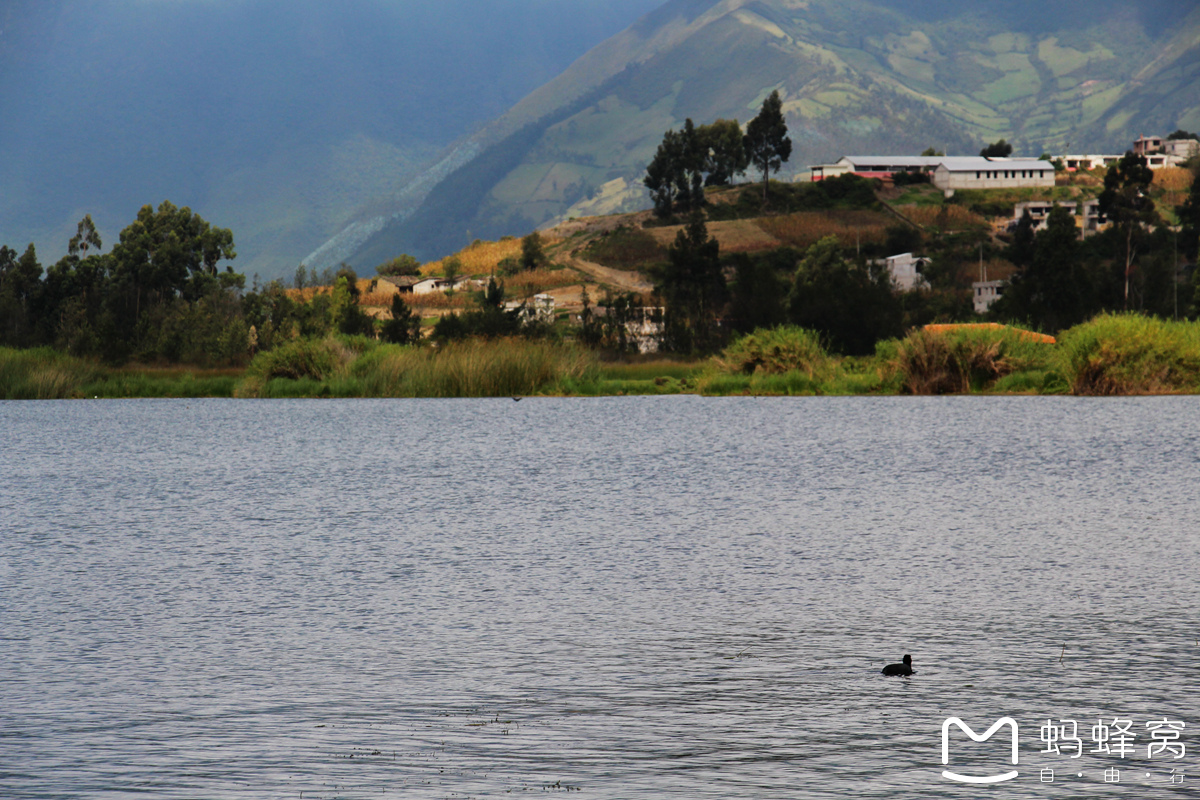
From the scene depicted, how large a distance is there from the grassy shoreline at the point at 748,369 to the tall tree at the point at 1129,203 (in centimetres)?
5392

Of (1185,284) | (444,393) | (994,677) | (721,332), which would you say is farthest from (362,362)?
(1185,284)

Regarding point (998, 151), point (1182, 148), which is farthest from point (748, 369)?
point (1182, 148)

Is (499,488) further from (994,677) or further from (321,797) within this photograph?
(321,797)

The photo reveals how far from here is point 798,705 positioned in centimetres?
635

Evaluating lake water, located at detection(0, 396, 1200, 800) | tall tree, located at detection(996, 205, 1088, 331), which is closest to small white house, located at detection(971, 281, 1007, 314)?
tall tree, located at detection(996, 205, 1088, 331)

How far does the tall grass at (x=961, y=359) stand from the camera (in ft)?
132

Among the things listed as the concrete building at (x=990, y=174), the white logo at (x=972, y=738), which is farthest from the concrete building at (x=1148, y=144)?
the white logo at (x=972, y=738)

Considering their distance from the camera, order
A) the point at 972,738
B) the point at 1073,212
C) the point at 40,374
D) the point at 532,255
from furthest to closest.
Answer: the point at 1073,212
the point at 532,255
the point at 40,374
the point at 972,738

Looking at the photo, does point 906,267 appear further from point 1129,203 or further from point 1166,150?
point 1166,150

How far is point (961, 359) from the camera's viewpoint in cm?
4003

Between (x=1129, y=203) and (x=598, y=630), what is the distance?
97823 millimetres

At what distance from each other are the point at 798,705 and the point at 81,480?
16.6 meters

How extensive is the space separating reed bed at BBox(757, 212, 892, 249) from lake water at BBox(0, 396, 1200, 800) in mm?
92261

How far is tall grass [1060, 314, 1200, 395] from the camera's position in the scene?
37812mm
